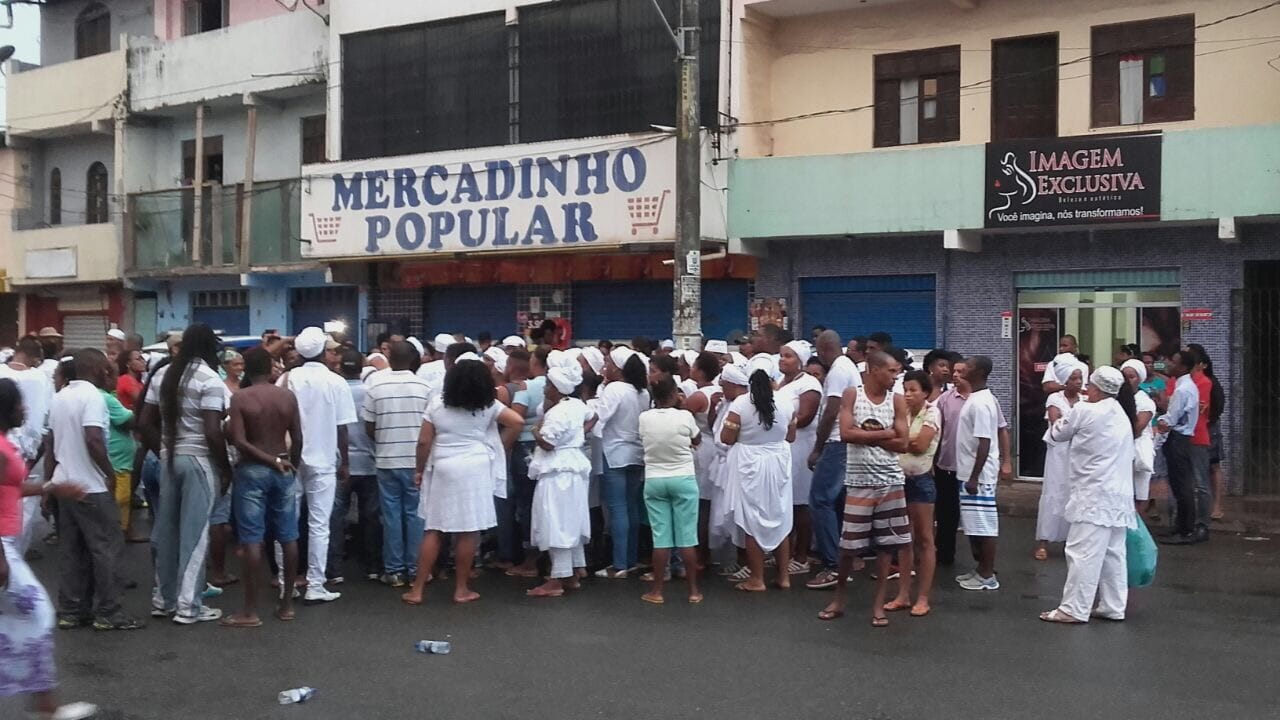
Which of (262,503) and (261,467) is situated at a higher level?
(261,467)

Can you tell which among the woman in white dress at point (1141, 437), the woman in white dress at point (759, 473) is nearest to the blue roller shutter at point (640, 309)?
the woman in white dress at point (1141, 437)

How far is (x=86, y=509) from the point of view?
8227 millimetres

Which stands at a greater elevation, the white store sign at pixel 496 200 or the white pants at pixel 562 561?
the white store sign at pixel 496 200

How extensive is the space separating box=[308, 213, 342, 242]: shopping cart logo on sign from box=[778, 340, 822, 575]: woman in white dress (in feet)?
39.7

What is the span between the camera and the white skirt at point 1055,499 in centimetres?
1067

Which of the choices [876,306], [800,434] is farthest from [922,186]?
[800,434]

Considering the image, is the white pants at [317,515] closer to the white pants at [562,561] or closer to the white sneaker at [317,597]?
the white sneaker at [317,597]

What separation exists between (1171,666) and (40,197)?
2637cm

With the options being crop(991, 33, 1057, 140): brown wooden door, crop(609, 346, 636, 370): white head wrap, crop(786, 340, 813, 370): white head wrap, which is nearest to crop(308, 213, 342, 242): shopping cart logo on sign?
crop(991, 33, 1057, 140): brown wooden door

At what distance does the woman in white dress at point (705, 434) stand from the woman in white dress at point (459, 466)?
1.85 m

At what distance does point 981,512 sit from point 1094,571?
1.15 meters

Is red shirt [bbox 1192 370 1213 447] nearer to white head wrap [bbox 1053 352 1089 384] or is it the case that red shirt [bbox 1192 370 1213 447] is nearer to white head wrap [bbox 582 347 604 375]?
white head wrap [bbox 1053 352 1089 384]

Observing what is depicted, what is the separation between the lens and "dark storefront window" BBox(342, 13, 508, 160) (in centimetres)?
2000

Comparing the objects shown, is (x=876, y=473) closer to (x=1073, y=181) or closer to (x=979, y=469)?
(x=979, y=469)
